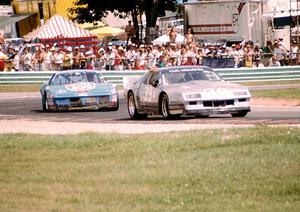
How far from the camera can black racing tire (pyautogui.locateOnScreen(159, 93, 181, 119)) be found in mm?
19562

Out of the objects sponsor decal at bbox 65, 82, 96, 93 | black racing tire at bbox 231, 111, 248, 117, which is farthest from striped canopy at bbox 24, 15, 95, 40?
black racing tire at bbox 231, 111, 248, 117

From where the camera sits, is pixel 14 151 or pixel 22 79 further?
pixel 22 79

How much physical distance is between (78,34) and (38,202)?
40.1m

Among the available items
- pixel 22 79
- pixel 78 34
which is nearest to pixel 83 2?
pixel 78 34

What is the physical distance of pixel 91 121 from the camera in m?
20.4

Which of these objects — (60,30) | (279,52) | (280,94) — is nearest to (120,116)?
(280,94)

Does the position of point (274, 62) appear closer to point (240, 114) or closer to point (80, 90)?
point (80, 90)

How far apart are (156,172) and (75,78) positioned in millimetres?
14200

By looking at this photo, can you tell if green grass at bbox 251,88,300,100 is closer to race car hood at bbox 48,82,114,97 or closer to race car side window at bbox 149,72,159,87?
race car hood at bbox 48,82,114,97

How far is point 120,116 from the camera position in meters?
22.4

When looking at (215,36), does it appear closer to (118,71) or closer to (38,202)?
(118,71)

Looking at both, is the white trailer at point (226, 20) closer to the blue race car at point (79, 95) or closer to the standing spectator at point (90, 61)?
the standing spectator at point (90, 61)

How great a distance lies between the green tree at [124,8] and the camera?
2190 inches

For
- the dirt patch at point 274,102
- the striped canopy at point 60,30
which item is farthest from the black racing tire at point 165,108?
the striped canopy at point 60,30
